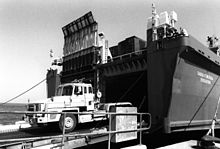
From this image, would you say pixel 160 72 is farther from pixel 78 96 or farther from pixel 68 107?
pixel 68 107

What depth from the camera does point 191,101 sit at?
1149 centimetres

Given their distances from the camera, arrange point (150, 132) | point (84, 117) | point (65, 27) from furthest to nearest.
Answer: point (65, 27)
point (84, 117)
point (150, 132)

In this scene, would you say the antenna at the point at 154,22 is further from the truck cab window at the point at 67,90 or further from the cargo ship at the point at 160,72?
the truck cab window at the point at 67,90

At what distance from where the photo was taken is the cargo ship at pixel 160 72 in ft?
33.7

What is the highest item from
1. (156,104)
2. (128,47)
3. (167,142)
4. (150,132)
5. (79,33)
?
(79,33)

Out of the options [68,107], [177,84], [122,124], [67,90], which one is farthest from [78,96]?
[177,84]

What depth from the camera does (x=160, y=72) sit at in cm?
1058

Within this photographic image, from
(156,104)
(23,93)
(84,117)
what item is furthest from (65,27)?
(156,104)

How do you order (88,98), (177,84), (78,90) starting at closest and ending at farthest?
(177,84) < (78,90) < (88,98)

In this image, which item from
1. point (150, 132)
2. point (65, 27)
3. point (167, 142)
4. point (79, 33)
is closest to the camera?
point (150, 132)

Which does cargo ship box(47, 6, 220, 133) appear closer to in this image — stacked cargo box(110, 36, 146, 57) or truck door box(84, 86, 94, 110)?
stacked cargo box(110, 36, 146, 57)

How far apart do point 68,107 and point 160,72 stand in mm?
5210

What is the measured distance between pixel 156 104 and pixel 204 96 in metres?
4.28

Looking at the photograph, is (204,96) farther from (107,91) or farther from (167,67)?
(107,91)
